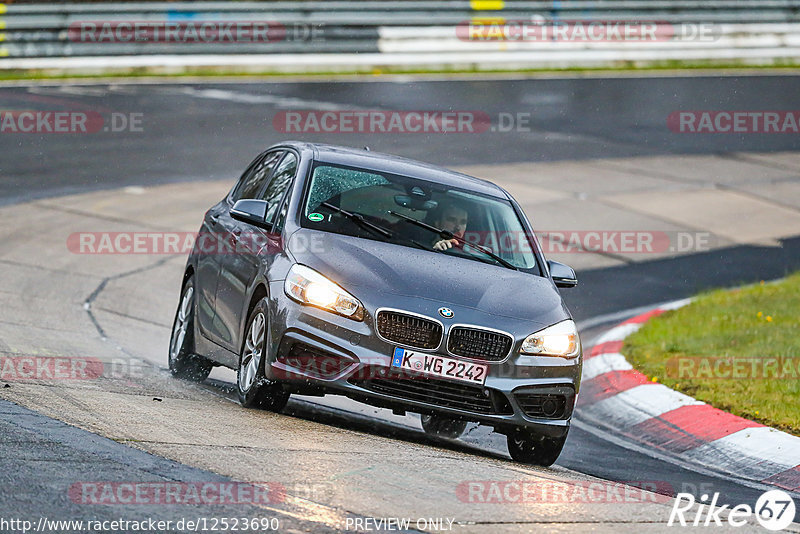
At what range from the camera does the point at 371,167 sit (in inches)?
349

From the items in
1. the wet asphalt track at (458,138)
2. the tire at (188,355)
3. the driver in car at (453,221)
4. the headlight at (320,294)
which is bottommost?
the wet asphalt track at (458,138)

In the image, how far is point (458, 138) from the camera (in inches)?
871

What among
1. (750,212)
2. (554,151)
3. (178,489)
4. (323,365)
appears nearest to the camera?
(178,489)

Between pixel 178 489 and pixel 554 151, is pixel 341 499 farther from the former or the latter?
pixel 554 151

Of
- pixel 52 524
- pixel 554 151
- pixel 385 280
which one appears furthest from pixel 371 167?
pixel 554 151

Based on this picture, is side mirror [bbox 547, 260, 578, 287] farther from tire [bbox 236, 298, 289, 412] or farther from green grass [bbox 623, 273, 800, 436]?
tire [bbox 236, 298, 289, 412]

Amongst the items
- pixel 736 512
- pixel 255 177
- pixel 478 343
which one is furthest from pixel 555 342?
pixel 255 177

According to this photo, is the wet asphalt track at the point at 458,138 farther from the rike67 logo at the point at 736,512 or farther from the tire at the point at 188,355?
the rike67 logo at the point at 736,512

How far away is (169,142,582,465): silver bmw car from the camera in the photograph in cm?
746

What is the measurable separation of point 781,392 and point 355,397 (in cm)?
399

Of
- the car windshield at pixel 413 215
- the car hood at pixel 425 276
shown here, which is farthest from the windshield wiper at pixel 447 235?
the car hood at pixel 425 276

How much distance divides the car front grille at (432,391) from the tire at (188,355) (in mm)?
2378

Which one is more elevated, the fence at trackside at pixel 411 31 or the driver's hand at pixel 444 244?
the driver's hand at pixel 444 244

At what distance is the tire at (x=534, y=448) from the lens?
25.9 ft
